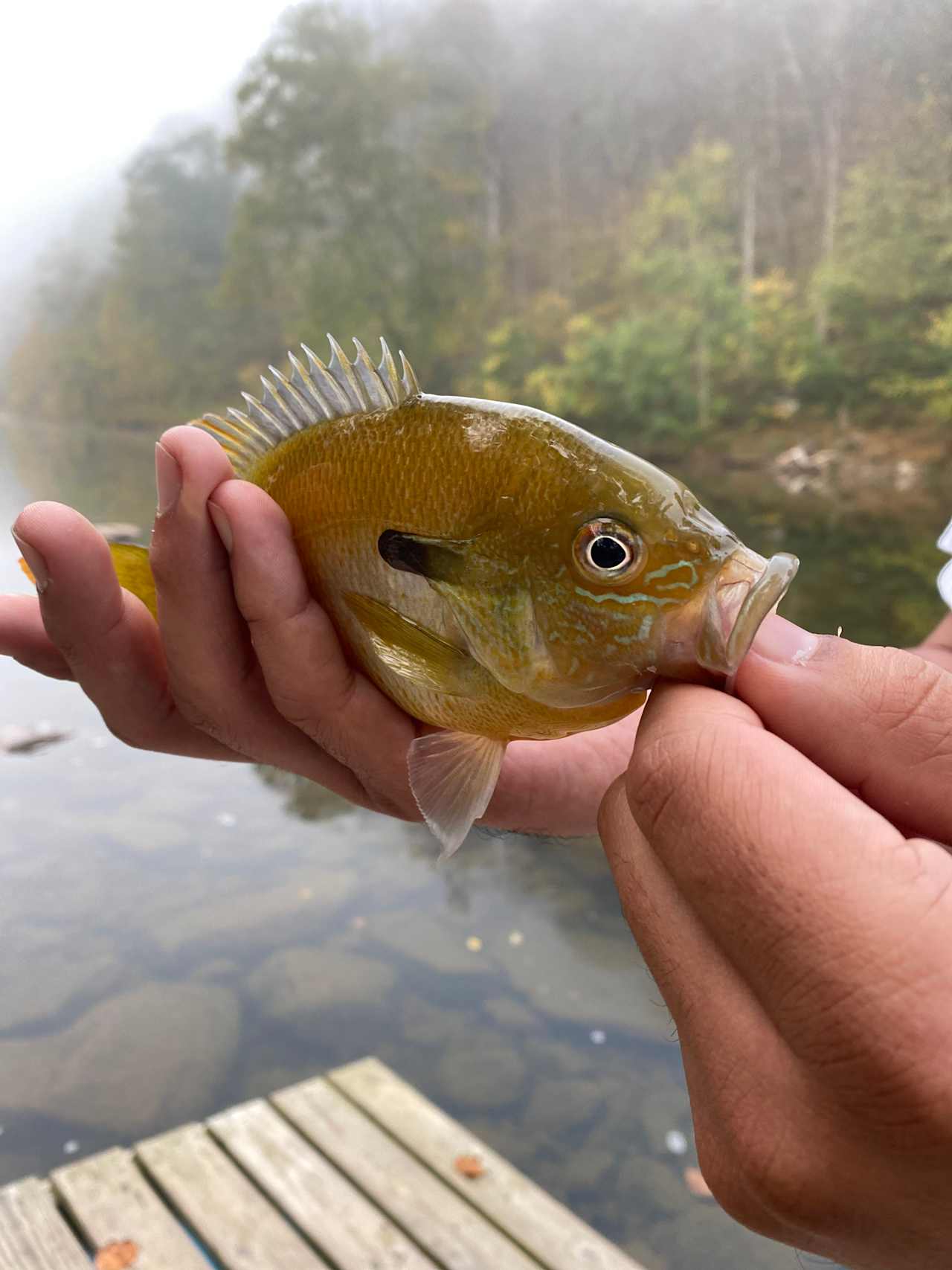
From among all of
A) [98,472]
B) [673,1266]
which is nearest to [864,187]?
[673,1266]

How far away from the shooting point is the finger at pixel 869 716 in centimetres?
61

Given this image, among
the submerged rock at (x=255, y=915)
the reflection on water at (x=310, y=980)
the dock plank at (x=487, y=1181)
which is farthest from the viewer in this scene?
the submerged rock at (x=255, y=915)

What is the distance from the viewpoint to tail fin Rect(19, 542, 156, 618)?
3.72 ft

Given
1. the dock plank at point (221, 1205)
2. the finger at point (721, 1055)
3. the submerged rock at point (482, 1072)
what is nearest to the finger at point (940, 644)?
the finger at point (721, 1055)

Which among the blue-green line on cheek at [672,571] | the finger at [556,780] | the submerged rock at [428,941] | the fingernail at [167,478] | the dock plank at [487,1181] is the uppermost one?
the fingernail at [167,478]

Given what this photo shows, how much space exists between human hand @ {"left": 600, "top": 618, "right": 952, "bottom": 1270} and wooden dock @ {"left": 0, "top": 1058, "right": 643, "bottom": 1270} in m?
1.96

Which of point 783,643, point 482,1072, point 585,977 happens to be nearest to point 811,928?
point 783,643

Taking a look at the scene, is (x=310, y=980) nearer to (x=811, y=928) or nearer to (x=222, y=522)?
(x=222, y=522)

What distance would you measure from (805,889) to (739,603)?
0.24m

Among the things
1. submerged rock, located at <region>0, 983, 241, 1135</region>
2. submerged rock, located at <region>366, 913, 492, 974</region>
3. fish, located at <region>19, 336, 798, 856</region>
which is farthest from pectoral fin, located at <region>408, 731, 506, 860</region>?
submerged rock, located at <region>366, 913, 492, 974</region>

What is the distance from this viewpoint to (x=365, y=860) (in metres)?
5.06

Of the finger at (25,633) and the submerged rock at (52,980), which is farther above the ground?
the finger at (25,633)

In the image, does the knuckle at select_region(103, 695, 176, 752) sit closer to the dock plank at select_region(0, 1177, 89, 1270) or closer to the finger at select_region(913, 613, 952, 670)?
the finger at select_region(913, 613, 952, 670)

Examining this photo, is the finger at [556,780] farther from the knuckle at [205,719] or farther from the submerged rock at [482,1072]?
the submerged rock at [482,1072]
